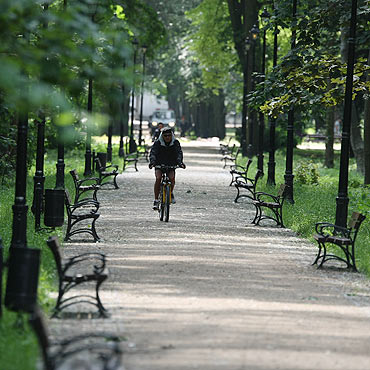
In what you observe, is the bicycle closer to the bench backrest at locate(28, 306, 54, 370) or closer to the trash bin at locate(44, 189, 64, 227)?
the trash bin at locate(44, 189, 64, 227)

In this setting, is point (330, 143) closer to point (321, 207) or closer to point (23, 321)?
point (321, 207)

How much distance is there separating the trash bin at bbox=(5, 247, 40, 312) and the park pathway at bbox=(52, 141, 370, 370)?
0.45 m

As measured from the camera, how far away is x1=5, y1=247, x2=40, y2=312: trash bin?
948cm

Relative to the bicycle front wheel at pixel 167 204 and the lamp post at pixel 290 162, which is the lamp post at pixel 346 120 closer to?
the bicycle front wheel at pixel 167 204

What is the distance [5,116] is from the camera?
73.7 ft

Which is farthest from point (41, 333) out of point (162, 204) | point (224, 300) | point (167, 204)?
point (162, 204)

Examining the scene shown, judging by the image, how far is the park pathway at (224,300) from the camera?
882 centimetres

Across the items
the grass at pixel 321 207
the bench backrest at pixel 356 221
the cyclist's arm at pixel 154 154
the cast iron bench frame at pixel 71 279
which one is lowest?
the grass at pixel 321 207

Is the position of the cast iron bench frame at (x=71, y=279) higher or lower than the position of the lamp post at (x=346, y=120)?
lower

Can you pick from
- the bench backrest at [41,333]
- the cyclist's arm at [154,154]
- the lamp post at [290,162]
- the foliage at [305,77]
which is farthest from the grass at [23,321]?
the lamp post at [290,162]

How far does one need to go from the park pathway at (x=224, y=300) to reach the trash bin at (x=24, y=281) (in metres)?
0.45

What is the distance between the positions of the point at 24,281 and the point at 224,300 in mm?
2697

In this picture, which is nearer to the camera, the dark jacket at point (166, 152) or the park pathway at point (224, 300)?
the park pathway at point (224, 300)

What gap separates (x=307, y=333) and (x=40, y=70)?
3.94 m
